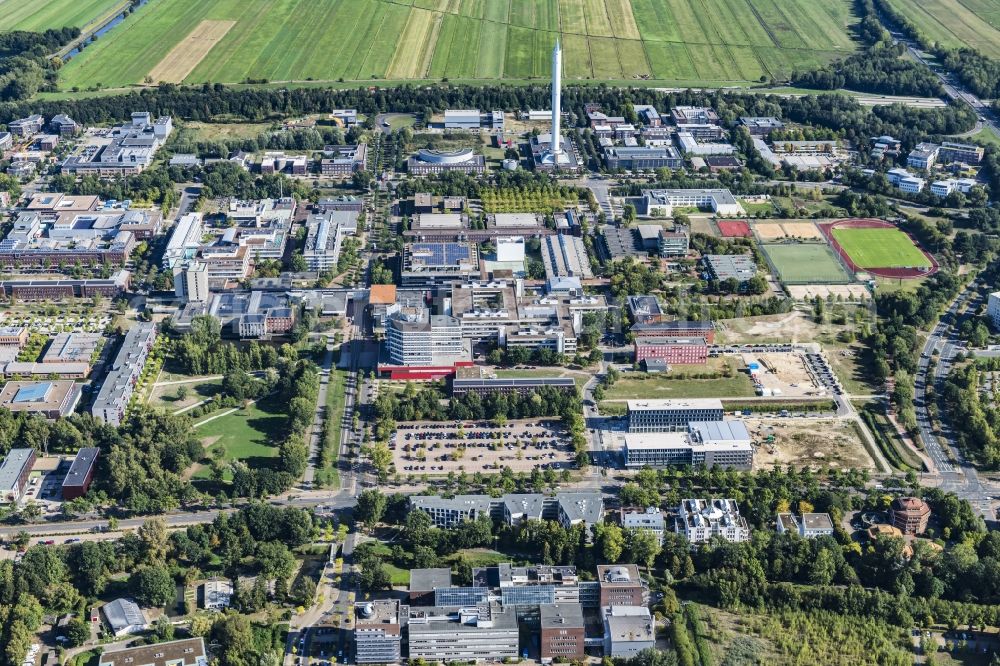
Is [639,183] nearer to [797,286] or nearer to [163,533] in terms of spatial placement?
[797,286]

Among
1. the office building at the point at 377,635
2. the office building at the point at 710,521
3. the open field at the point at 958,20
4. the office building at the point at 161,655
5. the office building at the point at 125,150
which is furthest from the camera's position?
the open field at the point at 958,20

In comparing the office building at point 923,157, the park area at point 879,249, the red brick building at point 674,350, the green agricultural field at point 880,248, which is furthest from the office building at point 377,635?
the office building at point 923,157

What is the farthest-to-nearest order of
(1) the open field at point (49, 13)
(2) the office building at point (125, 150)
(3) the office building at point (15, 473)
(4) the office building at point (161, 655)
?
1. (1) the open field at point (49, 13)
2. (2) the office building at point (125, 150)
3. (3) the office building at point (15, 473)
4. (4) the office building at point (161, 655)

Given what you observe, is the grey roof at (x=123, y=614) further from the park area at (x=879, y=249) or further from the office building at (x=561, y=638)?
the park area at (x=879, y=249)

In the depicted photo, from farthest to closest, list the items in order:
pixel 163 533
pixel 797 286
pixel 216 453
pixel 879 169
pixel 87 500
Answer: pixel 879 169, pixel 797 286, pixel 216 453, pixel 87 500, pixel 163 533

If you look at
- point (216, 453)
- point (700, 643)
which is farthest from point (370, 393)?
point (700, 643)

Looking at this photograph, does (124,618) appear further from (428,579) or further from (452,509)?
(452,509)

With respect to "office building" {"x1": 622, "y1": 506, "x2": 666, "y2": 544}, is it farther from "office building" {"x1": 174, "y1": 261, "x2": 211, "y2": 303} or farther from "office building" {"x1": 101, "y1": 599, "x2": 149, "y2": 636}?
"office building" {"x1": 174, "y1": 261, "x2": 211, "y2": 303}

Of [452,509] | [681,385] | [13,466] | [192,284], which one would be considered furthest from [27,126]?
[452,509]

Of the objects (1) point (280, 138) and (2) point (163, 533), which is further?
(1) point (280, 138)
